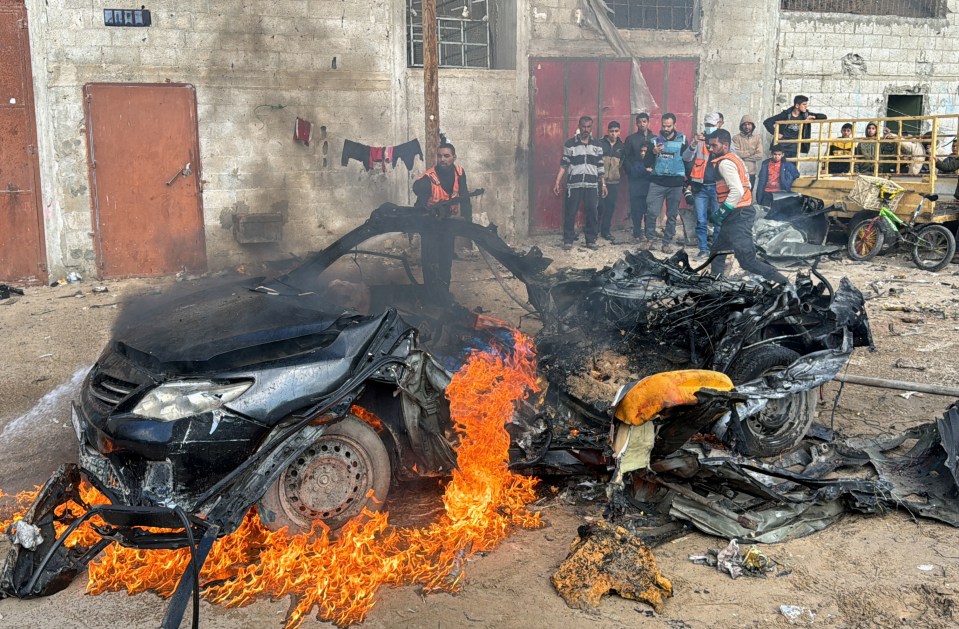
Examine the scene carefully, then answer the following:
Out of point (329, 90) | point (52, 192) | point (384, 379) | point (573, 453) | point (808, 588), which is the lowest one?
point (808, 588)

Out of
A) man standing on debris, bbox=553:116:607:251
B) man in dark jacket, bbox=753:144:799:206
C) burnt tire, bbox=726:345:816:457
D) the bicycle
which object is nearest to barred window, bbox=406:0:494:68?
man standing on debris, bbox=553:116:607:251

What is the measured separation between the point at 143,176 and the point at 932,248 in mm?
12288

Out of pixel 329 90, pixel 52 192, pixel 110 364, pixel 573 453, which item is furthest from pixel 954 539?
pixel 52 192

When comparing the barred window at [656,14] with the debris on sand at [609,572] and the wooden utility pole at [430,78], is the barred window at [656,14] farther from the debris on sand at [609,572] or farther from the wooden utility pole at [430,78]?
the debris on sand at [609,572]

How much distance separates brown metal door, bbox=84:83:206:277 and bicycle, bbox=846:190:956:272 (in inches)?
424

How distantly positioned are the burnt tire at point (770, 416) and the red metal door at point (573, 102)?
384 inches

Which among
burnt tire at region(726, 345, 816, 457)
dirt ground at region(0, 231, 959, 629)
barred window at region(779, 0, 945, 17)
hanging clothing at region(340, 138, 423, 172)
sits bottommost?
dirt ground at region(0, 231, 959, 629)

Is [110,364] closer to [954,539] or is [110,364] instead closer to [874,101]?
[954,539]

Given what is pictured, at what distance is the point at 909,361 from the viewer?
7922 millimetres

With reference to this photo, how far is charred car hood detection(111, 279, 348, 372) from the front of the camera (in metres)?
4.05

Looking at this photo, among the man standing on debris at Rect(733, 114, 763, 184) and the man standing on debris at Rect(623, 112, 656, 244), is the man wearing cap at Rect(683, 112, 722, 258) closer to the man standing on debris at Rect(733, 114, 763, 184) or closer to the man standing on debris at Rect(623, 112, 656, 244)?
the man standing on debris at Rect(623, 112, 656, 244)

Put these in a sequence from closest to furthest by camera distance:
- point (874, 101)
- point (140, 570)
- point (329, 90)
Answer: point (140, 570)
point (329, 90)
point (874, 101)

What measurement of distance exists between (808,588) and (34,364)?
7.67m

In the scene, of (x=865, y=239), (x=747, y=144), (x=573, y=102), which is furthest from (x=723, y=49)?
(x=865, y=239)
